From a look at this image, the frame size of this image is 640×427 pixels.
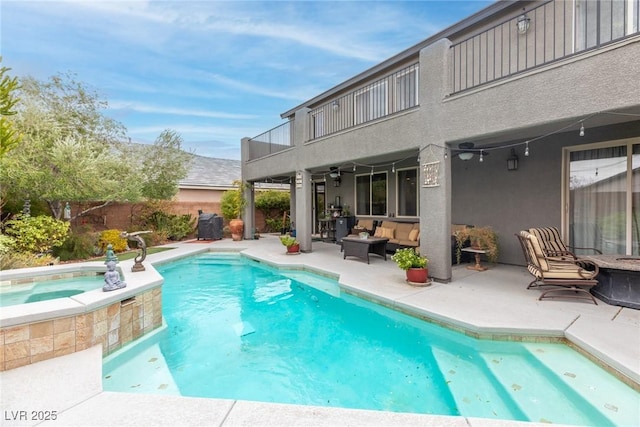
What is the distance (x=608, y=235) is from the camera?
679cm

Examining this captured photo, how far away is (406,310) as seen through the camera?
5520 millimetres

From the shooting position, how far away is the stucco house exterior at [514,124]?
16.2ft

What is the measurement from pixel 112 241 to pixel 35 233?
276 cm

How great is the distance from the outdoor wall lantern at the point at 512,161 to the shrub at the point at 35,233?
1372 cm

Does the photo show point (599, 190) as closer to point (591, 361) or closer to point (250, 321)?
point (591, 361)

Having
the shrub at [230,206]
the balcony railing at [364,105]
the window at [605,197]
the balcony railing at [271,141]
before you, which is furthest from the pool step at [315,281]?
the shrub at [230,206]

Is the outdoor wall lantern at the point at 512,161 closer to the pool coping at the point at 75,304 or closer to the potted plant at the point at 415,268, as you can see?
the potted plant at the point at 415,268

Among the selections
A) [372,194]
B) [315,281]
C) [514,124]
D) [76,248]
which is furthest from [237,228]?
[514,124]

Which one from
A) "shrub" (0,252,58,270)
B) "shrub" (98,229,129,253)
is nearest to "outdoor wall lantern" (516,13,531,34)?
"shrub" (0,252,58,270)

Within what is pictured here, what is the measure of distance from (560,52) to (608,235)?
421 cm

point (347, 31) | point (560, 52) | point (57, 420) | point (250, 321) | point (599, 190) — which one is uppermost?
point (347, 31)

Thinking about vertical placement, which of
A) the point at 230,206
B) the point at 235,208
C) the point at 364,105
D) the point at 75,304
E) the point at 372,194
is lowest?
the point at 75,304

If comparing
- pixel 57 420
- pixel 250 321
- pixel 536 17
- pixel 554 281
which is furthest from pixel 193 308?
pixel 536 17

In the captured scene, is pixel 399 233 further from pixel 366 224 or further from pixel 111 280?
pixel 111 280
